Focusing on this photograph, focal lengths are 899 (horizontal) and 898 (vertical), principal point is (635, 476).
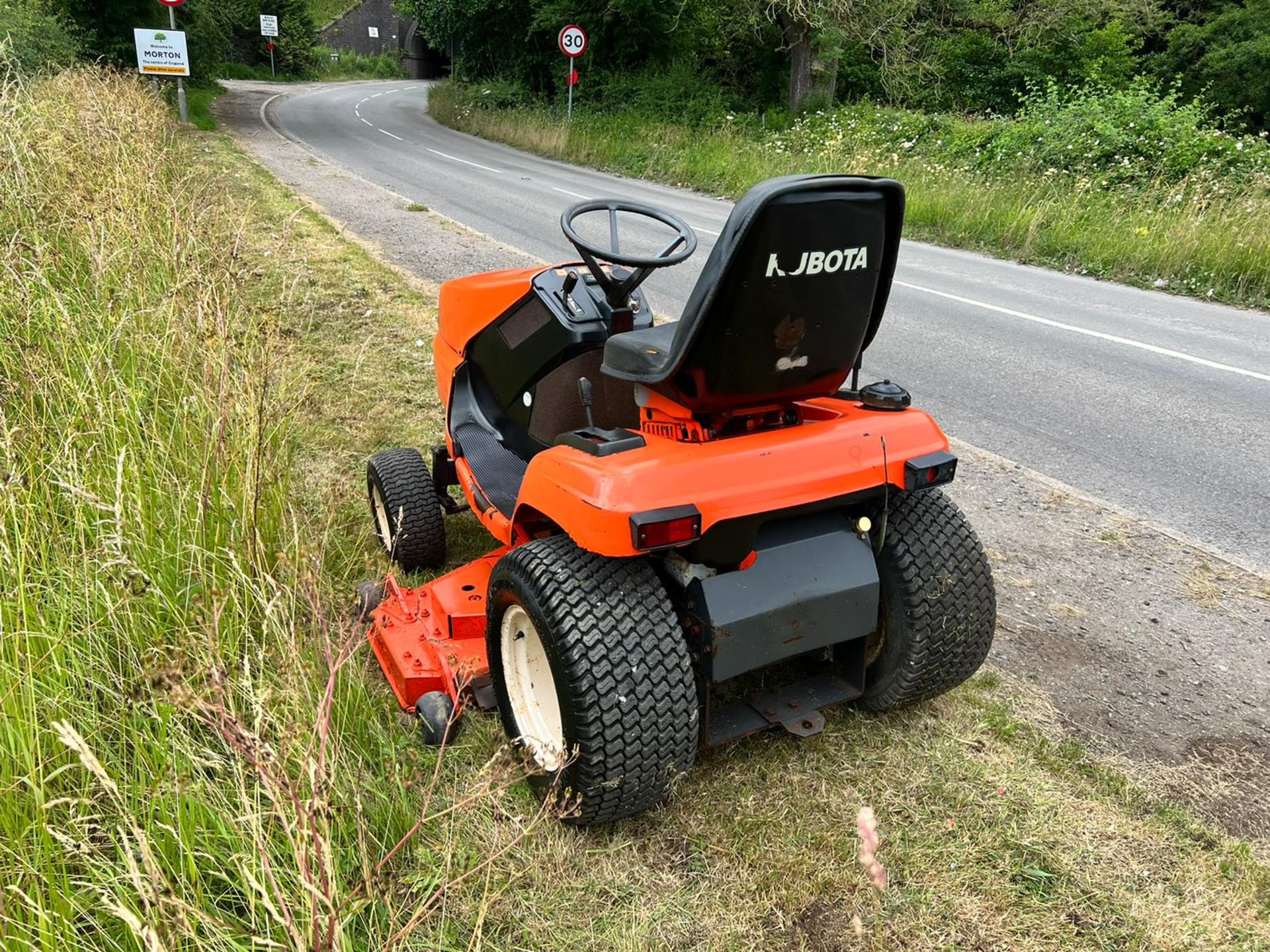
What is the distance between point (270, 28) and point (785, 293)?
47.3 metres

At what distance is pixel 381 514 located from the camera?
11.2 ft

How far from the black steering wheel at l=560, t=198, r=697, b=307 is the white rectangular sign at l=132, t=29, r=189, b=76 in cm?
1717

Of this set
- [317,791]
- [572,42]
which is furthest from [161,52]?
[317,791]

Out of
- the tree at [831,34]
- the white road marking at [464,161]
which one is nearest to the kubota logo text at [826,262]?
the white road marking at [464,161]

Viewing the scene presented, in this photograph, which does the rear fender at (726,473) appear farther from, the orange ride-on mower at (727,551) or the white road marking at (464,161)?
the white road marking at (464,161)

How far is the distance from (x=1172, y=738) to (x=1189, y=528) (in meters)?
1.69

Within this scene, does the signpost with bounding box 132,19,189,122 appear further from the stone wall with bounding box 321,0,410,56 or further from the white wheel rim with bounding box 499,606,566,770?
the stone wall with bounding box 321,0,410,56

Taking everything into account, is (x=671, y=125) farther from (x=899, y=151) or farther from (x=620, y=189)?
(x=899, y=151)

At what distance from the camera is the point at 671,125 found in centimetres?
1834

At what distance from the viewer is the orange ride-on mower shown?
195 centimetres

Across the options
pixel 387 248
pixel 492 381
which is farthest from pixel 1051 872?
pixel 387 248

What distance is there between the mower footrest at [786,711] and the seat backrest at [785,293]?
796 mm

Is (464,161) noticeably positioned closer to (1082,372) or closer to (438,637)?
(1082,372)

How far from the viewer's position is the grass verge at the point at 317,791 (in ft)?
5.30
